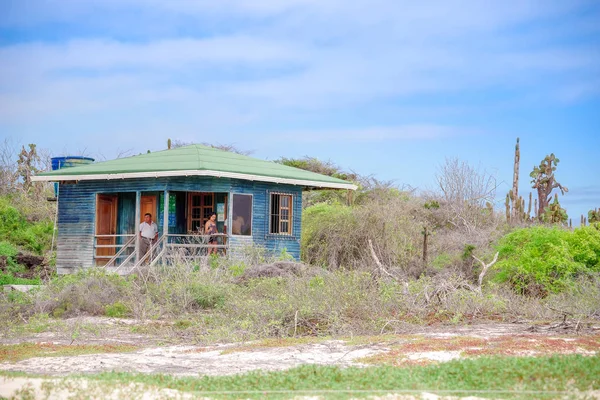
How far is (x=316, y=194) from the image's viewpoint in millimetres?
35688

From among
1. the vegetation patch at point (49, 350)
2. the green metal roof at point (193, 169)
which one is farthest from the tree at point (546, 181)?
the vegetation patch at point (49, 350)

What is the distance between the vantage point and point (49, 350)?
13.1 m

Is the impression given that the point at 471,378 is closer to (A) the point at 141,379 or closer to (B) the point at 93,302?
(A) the point at 141,379

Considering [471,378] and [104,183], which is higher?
[104,183]

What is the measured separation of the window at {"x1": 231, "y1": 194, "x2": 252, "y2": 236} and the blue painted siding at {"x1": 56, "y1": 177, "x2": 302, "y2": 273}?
5.7 inches

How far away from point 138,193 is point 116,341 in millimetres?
10127

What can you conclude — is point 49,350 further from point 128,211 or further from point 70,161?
point 70,161

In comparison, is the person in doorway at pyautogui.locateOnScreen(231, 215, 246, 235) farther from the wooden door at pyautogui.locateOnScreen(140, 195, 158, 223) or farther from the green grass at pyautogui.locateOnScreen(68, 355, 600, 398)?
the green grass at pyautogui.locateOnScreen(68, 355, 600, 398)

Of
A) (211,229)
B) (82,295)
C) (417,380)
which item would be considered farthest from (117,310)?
(417,380)

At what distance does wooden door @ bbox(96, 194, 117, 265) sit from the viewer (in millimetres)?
25522

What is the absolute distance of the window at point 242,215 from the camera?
2425 cm

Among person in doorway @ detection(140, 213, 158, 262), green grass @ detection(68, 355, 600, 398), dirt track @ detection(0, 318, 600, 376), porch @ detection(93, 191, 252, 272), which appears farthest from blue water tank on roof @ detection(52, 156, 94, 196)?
green grass @ detection(68, 355, 600, 398)

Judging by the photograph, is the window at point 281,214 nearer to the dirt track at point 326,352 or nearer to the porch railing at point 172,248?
the porch railing at point 172,248

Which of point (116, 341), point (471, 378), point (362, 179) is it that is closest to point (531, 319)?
point (471, 378)
